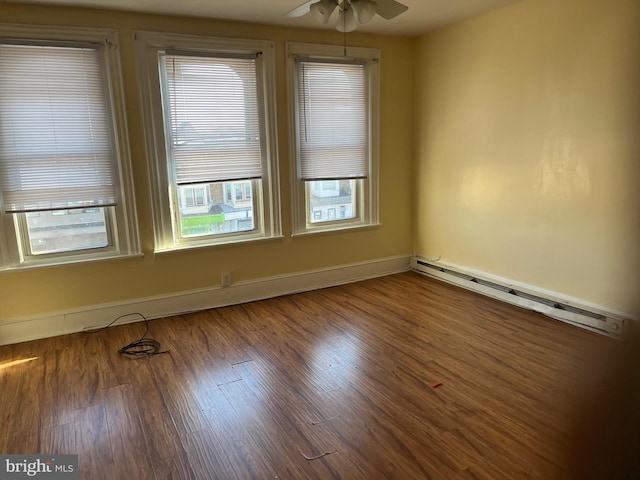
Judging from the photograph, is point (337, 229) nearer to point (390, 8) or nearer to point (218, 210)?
point (218, 210)

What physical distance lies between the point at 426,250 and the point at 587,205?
71.9 inches

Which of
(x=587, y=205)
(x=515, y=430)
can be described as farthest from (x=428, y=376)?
(x=587, y=205)

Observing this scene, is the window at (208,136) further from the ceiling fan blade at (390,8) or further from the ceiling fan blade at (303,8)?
the ceiling fan blade at (390,8)

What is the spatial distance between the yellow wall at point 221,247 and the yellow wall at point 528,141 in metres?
0.29

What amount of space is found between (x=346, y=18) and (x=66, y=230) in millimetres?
2570

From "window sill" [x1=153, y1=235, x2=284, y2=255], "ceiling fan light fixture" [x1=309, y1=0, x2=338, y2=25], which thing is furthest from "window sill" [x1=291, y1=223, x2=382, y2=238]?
"ceiling fan light fixture" [x1=309, y1=0, x2=338, y2=25]

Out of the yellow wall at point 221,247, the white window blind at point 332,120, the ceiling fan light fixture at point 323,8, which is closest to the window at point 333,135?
the white window blind at point 332,120

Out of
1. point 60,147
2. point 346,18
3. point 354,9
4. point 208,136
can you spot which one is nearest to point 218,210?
point 208,136

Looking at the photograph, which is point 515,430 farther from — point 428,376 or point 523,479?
point 428,376

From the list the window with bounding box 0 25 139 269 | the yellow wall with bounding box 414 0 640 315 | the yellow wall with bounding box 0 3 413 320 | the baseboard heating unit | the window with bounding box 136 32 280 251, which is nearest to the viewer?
the yellow wall with bounding box 414 0 640 315

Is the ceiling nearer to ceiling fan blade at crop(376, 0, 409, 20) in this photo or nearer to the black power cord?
ceiling fan blade at crop(376, 0, 409, 20)

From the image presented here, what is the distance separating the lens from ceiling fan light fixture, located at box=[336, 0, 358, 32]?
2471 mm

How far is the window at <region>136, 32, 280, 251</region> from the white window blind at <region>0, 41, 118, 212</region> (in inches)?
13.8

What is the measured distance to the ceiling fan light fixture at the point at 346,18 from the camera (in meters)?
2.47
